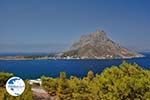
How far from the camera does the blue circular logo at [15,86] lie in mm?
10016

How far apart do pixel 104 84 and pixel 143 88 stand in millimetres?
2378

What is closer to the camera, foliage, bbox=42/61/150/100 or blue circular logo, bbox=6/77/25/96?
blue circular logo, bbox=6/77/25/96

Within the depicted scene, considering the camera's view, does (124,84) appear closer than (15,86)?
No

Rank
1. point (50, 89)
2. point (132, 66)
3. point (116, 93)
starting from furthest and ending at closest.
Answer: point (50, 89) → point (132, 66) → point (116, 93)

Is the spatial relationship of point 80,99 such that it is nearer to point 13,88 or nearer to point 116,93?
point 116,93

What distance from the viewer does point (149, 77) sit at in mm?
19594

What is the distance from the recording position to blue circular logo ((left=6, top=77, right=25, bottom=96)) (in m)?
10.0

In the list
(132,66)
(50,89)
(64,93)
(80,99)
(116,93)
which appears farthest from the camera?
(50,89)

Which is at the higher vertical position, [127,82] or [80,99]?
[127,82]

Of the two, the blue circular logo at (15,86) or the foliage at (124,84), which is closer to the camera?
the blue circular logo at (15,86)

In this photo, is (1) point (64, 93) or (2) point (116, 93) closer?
(2) point (116, 93)

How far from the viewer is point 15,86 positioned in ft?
33.3

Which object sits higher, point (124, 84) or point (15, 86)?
point (15, 86)

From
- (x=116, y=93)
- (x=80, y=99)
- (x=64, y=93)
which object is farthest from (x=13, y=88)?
(x=64, y=93)
